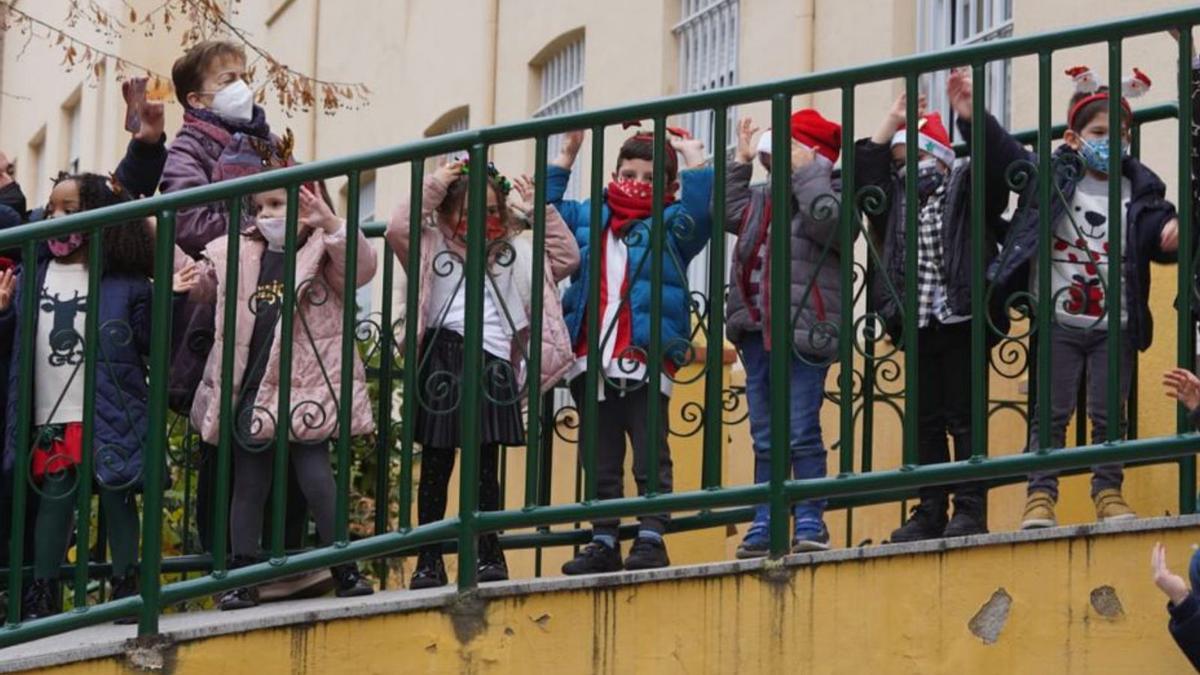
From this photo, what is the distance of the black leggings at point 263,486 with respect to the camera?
26.3ft

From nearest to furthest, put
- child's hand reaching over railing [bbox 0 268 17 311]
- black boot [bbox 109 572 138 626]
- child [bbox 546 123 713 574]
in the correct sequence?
child [bbox 546 123 713 574] → black boot [bbox 109 572 138 626] → child's hand reaching over railing [bbox 0 268 17 311]

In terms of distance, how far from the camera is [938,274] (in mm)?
7871

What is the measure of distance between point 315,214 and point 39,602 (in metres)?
1.47

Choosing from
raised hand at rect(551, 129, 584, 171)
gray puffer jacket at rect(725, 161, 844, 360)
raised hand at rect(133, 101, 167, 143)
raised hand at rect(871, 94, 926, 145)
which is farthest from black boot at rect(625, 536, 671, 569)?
raised hand at rect(133, 101, 167, 143)

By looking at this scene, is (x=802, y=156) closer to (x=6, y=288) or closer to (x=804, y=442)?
(x=804, y=442)

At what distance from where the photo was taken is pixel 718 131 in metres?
7.56

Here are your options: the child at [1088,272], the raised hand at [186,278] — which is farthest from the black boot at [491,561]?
the child at [1088,272]

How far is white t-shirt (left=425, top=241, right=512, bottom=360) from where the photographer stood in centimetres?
786

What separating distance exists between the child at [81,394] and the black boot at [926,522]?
2.23m

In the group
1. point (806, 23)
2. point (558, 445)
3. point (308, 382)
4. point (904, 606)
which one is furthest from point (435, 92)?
point (904, 606)

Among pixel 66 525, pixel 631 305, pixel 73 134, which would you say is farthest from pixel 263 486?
pixel 73 134

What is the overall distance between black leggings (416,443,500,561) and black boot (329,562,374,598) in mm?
212

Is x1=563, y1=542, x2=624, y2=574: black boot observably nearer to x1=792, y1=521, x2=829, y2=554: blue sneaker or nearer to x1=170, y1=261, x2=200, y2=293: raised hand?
x1=792, y1=521, x2=829, y2=554: blue sneaker

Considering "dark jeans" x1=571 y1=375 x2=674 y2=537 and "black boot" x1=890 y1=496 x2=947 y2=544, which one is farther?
"dark jeans" x1=571 y1=375 x2=674 y2=537
